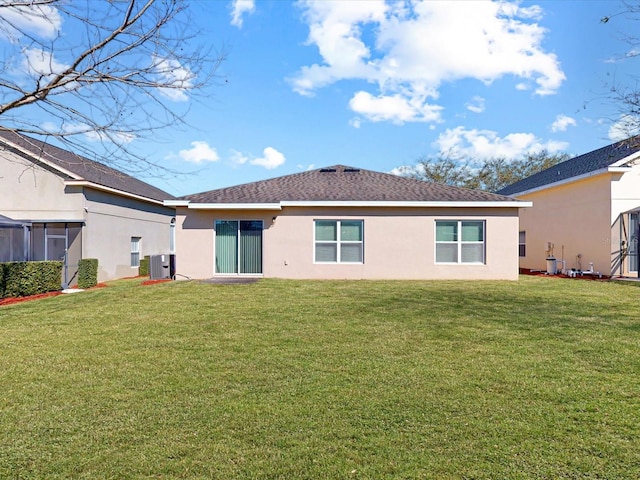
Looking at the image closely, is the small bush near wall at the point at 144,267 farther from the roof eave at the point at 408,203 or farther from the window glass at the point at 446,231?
the window glass at the point at 446,231

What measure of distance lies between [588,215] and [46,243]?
2134 cm

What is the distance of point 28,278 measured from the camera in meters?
12.8

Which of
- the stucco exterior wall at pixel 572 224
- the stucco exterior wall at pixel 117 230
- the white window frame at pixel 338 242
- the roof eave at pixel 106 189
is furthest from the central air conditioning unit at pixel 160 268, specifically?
the stucco exterior wall at pixel 572 224

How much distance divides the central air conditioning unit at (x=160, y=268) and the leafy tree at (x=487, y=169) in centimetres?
2848

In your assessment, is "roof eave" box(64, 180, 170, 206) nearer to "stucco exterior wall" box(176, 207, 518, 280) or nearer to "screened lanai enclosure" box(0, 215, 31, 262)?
"screened lanai enclosure" box(0, 215, 31, 262)

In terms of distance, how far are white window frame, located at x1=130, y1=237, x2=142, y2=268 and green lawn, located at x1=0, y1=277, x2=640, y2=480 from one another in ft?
35.3

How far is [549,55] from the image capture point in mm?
12875

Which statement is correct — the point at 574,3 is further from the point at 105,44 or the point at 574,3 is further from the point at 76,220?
the point at 76,220

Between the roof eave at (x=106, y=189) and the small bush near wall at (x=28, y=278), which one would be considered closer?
the small bush near wall at (x=28, y=278)

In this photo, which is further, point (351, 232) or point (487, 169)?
point (487, 169)

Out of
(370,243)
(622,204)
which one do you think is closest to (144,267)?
(370,243)

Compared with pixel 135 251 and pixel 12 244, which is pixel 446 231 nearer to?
pixel 135 251

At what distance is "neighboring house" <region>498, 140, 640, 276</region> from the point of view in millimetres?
15195

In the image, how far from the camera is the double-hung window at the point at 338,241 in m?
14.5
